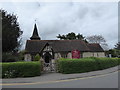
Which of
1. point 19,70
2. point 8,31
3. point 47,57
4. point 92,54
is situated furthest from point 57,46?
point 19,70

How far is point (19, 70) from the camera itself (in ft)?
44.5

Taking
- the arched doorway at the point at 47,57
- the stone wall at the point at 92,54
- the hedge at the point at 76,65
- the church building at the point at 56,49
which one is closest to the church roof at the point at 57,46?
the church building at the point at 56,49

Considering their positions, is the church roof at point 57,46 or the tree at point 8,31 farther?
the church roof at point 57,46

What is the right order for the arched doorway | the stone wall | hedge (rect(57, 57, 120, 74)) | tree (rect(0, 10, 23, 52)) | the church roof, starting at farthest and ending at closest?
1. the stone wall
2. the church roof
3. the arched doorway
4. tree (rect(0, 10, 23, 52))
5. hedge (rect(57, 57, 120, 74))

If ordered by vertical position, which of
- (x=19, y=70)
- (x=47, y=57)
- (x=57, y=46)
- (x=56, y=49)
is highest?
(x=57, y=46)

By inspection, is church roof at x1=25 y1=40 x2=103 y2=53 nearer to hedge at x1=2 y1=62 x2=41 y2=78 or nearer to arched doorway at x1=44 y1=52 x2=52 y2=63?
arched doorway at x1=44 y1=52 x2=52 y2=63

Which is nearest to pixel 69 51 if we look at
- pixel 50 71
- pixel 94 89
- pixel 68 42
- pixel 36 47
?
pixel 68 42

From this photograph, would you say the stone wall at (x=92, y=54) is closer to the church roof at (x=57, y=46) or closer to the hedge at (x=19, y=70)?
the church roof at (x=57, y=46)

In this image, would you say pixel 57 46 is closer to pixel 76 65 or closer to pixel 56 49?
pixel 56 49

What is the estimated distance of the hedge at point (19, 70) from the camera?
43.3 ft

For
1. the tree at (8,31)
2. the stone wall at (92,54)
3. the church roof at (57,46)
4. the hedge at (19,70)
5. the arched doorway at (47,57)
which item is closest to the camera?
the hedge at (19,70)

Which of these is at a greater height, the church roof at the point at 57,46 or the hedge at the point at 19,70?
the church roof at the point at 57,46

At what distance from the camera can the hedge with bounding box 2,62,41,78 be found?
1321cm

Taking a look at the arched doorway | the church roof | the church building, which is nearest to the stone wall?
the church building
